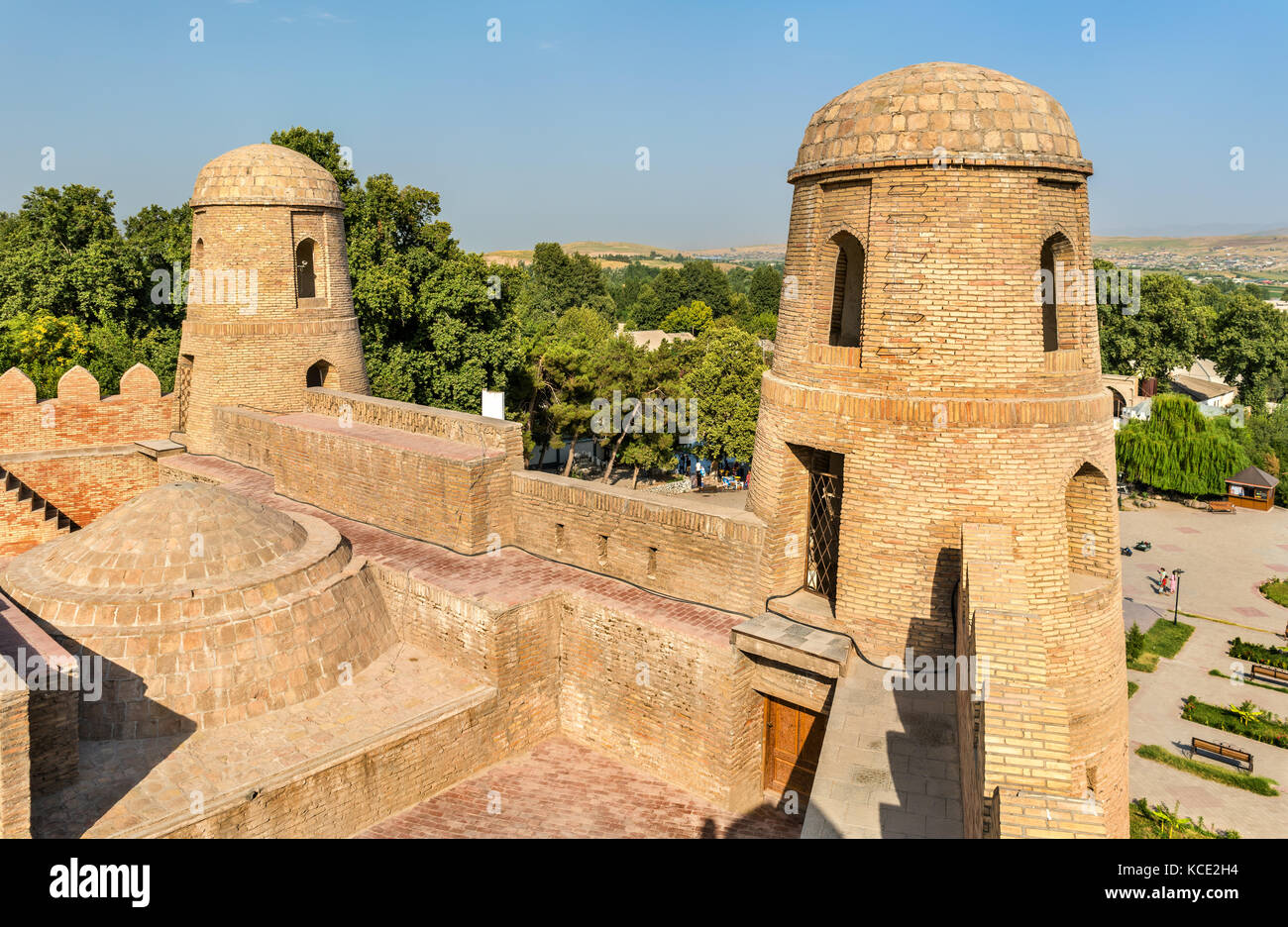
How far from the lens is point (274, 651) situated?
1088 centimetres

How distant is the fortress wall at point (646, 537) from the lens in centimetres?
1105

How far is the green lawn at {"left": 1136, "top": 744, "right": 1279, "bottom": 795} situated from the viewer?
16.2 m

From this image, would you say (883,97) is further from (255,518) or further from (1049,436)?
(255,518)

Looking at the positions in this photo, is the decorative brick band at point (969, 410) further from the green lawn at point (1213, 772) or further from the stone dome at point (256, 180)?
the stone dome at point (256, 180)

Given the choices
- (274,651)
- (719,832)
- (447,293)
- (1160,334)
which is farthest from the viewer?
(1160,334)

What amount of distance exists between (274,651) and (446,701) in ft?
7.30

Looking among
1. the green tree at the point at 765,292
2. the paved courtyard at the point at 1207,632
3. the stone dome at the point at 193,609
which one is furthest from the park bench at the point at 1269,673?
the green tree at the point at 765,292

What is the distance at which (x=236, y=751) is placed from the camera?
9.89 m

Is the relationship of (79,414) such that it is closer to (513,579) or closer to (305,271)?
(305,271)

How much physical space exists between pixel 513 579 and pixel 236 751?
4.09 m

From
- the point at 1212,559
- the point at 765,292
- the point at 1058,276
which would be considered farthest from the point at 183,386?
the point at 765,292

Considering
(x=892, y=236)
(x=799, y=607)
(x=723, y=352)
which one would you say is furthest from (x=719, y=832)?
(x=723, y=352)
